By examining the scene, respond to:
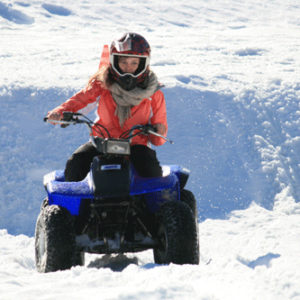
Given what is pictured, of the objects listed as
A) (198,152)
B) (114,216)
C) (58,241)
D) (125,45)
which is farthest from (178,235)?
(198,152)

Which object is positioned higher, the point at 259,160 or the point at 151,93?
the point at 151,93

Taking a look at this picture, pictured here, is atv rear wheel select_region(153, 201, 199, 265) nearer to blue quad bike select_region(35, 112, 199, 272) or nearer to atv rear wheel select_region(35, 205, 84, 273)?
blue quad bike select_region(35, 112, 199, 272)

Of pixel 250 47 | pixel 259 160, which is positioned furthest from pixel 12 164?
pixel 250 47

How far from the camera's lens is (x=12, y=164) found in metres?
7.77

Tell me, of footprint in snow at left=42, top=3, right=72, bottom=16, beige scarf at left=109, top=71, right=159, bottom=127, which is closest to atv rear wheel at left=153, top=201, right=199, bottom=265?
beige scarf at left=109, top=71, right=159, bottom=127

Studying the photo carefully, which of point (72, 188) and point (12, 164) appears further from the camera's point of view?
point (12, 164)

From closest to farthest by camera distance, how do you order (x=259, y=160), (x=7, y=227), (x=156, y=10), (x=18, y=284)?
(x=18, y=284)
(x=7, y=227)
(x=259, y=160)
(x=156, y=10)

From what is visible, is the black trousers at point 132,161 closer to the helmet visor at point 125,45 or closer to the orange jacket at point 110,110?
the orange jacket at point 110,110

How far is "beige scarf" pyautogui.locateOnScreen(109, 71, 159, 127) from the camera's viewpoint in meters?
4.48

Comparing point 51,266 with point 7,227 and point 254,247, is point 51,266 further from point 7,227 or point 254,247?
point 7,227

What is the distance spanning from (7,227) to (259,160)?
3.91 meters

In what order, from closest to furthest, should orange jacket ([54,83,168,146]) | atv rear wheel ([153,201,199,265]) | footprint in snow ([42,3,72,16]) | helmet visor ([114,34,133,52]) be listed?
atv rear wheel ([153,201,199,265]) < helmet visor ([114,34,133,52]) < orange jacket ([54,83,168,146]) < footprint in snow ([42,3,72,16])

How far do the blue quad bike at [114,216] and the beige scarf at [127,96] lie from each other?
34cm

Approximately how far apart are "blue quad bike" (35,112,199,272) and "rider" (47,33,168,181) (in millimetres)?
176
